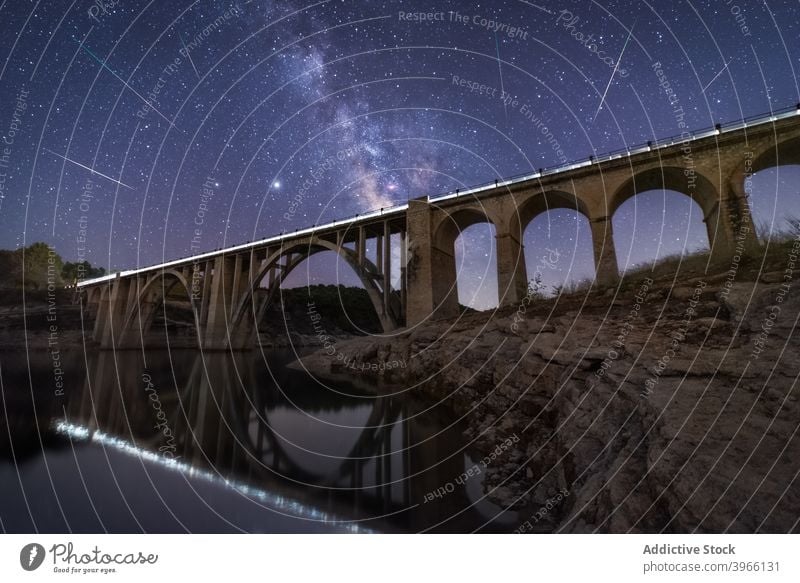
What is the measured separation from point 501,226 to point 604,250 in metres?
4.90

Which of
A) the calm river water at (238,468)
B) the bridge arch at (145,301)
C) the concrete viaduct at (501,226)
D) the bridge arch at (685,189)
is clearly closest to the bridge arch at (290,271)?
the concrete viaduct at (501,226)

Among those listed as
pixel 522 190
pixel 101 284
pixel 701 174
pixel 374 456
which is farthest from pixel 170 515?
pixel 101 284

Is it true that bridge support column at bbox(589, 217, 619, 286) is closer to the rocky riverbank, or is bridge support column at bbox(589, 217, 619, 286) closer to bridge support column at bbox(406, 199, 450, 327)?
the rocky riverbank

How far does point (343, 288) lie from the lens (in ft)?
226

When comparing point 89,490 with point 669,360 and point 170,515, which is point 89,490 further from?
point 669,360

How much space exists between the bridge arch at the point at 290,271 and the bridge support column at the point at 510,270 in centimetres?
786

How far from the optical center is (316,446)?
22.4 ft

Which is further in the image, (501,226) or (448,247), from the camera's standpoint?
(448,247)

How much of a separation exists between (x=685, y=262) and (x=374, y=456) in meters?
10.3

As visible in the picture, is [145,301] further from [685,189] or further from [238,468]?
[685,189]

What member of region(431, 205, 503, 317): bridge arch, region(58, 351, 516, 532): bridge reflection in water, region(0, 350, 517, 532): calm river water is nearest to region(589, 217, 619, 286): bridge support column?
region(431, 205, 503, 317): bridge arch

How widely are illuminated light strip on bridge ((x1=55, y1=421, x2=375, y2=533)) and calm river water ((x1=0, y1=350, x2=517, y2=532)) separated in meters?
0.02

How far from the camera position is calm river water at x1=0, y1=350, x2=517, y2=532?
3977 mm

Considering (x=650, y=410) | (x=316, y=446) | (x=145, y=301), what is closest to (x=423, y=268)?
(x=316, y=446)
